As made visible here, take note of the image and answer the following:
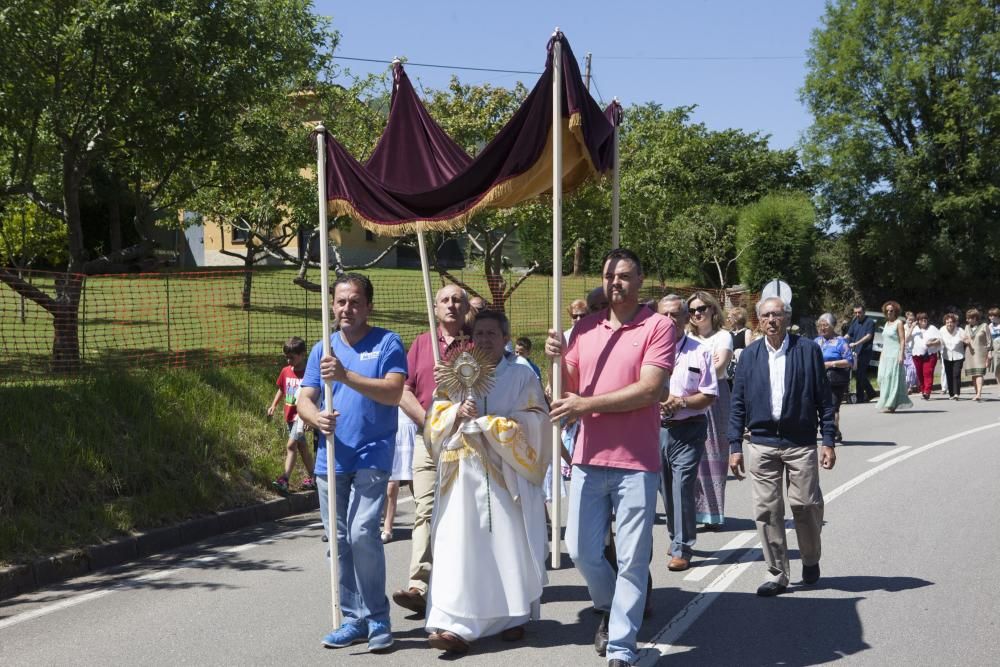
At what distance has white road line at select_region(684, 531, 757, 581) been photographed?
705cm

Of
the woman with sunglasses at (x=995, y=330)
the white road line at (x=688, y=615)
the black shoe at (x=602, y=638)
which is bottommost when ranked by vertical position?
the white road line at (x=688, y=615)

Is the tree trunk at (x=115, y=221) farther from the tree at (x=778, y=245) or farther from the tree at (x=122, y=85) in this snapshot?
the tree at (x=778, y=245)

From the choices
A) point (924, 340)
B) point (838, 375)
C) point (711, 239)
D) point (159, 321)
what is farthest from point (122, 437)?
point (711, 239)

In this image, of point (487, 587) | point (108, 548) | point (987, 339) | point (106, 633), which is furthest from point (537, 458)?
point (987, 339)

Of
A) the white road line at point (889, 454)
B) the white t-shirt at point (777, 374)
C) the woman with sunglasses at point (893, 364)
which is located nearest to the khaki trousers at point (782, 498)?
the white t-shirt at point (777, 374)

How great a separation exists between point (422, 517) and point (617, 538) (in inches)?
63.7

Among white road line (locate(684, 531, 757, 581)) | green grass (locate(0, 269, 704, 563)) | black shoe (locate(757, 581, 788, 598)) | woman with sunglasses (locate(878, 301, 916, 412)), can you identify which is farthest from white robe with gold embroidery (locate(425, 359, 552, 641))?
woman with sunglasses (locate(878, 301, 916, 412))

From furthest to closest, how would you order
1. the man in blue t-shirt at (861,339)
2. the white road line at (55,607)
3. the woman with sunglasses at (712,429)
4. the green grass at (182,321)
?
the man in blue t-shirt at (861,339), the green grass at (182,321), the woman with sunglasses at (712,429), the white road line at (55,607)

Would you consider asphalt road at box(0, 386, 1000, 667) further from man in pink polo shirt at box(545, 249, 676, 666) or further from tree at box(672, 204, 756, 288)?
tree at box(672, 204, 756, 288)

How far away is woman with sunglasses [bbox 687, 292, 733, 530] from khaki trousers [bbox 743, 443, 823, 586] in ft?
5.51

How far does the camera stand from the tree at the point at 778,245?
4006cm

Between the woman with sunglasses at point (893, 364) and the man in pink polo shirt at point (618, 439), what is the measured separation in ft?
46.4

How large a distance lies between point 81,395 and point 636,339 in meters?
6.62

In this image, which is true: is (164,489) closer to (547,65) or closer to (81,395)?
(81,395)
